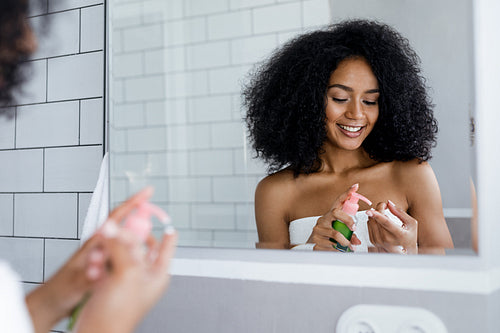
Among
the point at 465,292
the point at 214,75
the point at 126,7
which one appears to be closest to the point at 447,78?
the point at 465,292

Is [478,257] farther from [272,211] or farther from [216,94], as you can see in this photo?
[216,94]

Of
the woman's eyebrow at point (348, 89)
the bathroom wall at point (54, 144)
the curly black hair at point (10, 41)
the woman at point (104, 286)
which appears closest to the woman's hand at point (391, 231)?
the woman's eyebrow at point (348, 89)

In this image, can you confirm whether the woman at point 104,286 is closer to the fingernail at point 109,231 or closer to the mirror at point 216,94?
the fingernail at point 109,231

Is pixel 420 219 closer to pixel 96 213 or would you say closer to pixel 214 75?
pixel 214 75

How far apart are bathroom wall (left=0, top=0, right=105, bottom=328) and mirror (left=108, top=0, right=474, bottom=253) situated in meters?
0.19

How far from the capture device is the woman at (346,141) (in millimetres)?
792

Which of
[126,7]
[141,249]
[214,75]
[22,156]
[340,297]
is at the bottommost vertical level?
[340,297]

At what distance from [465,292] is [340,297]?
213 millimetres

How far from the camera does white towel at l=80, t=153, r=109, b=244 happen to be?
1.06 meters

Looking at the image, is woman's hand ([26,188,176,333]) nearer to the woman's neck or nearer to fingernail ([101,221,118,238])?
fingernail ([101,221,118,238])

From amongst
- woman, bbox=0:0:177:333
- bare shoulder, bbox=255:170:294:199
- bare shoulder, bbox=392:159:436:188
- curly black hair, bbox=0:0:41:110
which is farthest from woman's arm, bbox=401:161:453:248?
curly black hair, bbox=0:0:41:110

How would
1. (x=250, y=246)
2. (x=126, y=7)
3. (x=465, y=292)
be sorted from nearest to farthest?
1. (x=465, y=292)
2. (x=250, y=246)
3. (x=126, y=7)

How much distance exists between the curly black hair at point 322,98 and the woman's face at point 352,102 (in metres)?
0.01

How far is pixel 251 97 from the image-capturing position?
3.01 feet
